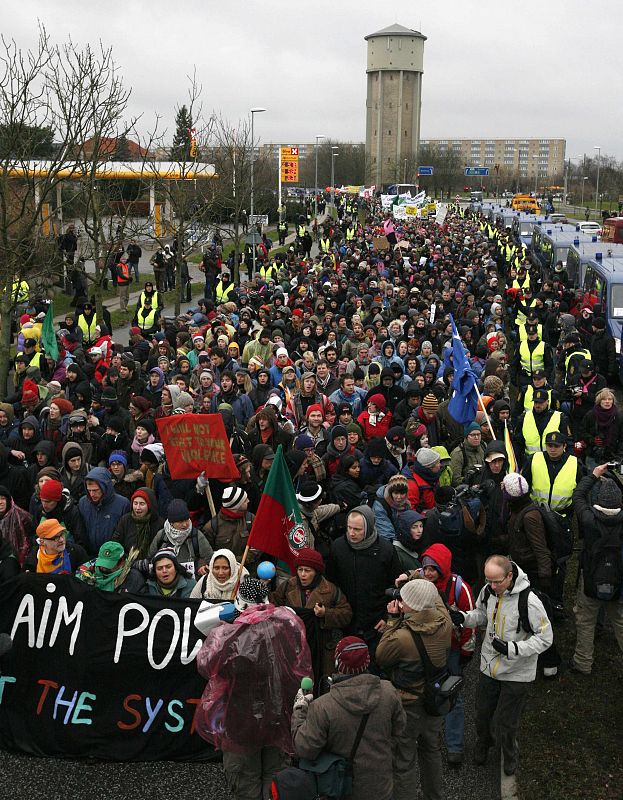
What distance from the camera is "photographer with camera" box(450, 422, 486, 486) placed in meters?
9.13

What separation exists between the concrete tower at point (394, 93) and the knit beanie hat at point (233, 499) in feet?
424

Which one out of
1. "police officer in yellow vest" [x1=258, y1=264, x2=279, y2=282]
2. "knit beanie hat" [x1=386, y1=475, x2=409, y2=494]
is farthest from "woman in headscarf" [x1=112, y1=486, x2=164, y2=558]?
"police officer in yellow vest" [x1=258, y1=264, x2=279, y2=282]

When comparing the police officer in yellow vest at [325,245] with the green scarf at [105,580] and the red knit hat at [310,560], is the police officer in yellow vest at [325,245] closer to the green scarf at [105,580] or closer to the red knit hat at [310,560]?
the green scarf at [105,580]

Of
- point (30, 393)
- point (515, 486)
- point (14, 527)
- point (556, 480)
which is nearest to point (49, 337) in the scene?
point (30, 393)

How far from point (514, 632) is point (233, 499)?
2.45 m

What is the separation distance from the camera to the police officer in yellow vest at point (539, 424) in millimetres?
9648

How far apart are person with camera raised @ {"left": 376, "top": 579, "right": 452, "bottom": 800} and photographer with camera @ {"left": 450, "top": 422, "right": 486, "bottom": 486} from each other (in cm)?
352

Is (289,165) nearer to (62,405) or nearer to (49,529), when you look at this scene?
(62,405)

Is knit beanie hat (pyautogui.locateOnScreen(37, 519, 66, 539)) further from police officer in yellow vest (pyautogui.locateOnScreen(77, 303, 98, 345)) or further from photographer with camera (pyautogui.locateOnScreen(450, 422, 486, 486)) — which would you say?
police officer in yellow vest (pyautogui.locateOnScreen(77, 303, 98, 345))

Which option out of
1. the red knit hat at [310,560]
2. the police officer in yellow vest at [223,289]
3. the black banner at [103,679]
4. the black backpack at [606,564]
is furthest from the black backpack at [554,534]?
the police officer in yellow vest at [223,289]

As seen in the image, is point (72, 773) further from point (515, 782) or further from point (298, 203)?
point (298, 203)

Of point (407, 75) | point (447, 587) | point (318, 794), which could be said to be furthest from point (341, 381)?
point (407, 75)

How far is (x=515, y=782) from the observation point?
6.10m

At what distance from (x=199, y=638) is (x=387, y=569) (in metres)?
1.43
